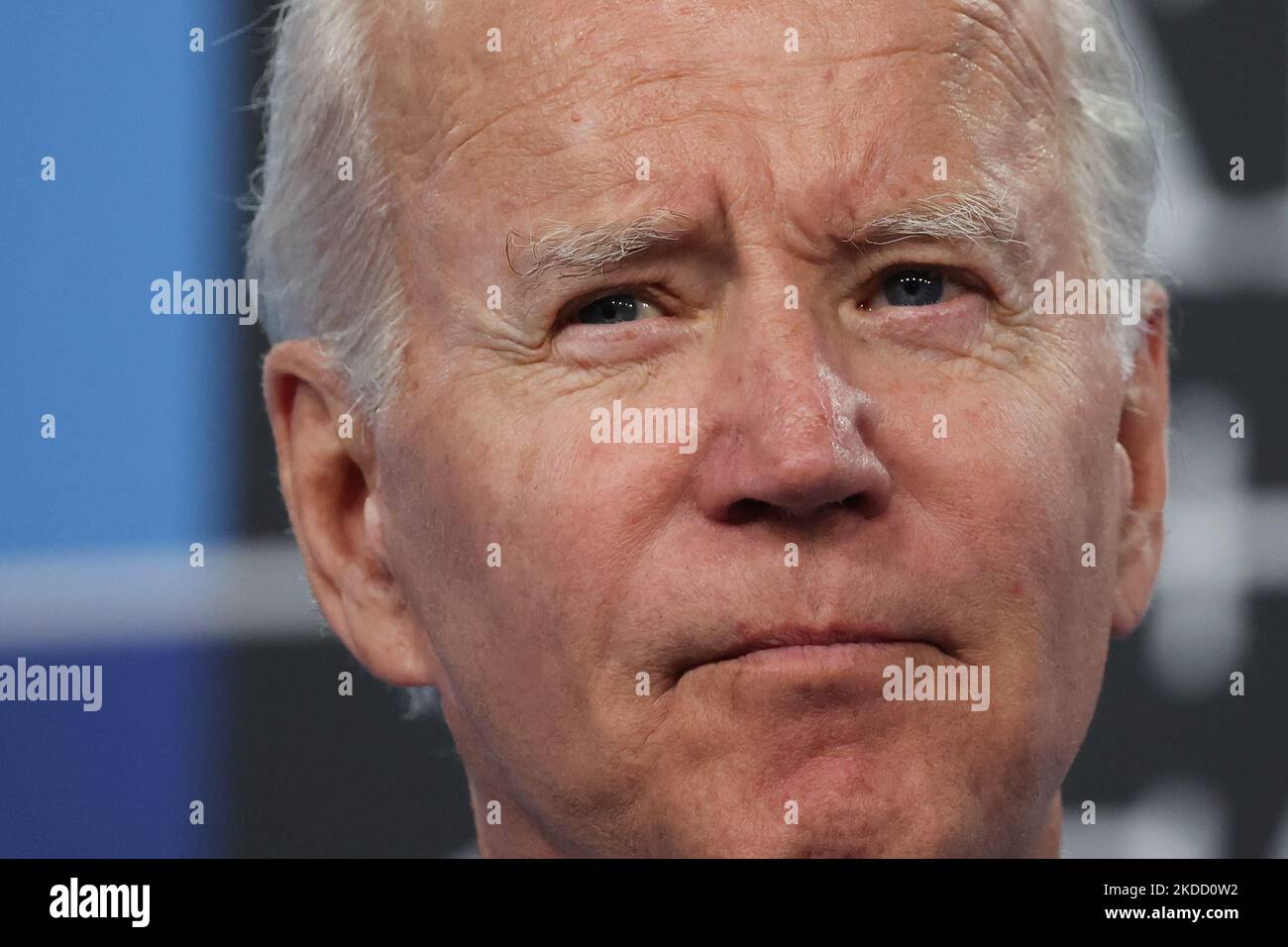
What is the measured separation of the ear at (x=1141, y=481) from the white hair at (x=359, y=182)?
0.04 metres

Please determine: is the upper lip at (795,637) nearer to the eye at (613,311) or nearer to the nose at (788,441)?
the nose at (788,441)

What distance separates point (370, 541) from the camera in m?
A: 1.59

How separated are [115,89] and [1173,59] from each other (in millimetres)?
1302

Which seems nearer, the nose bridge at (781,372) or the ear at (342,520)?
the nose bridge at (781,372)

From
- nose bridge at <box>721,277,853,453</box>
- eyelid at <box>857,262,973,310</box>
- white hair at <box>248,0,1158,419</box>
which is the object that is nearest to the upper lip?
nose bridge at <box>721,277,853,453</box>

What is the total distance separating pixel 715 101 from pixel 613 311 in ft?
0.70

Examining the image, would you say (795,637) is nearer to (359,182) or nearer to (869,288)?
(869,288)

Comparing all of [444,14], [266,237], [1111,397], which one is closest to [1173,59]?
[1111,397]

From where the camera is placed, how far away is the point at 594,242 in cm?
142

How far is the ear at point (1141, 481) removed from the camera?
1595 mm

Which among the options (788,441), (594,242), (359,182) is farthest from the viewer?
(359,182)

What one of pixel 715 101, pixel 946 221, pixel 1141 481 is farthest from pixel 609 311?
pixel 1141 481

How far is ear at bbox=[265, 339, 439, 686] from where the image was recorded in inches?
62.6

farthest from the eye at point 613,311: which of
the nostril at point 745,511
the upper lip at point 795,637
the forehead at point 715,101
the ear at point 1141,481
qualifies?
the ear at point 1141,481
